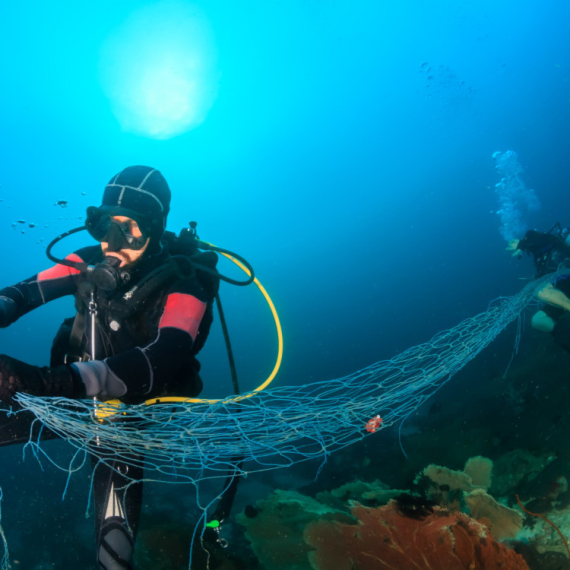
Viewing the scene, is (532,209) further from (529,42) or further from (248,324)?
(248,324)

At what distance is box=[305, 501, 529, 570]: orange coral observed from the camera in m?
2.86

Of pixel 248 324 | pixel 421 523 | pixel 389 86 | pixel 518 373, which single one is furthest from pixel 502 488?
pixel 248 324

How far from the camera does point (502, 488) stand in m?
5.52

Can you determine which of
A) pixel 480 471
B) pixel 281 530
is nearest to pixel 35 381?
pixel 281 530

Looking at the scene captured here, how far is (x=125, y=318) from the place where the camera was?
297 centimetres

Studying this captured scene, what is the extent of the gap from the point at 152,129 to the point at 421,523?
43.7 meters

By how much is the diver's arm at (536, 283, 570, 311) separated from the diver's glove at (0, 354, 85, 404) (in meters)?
7.74

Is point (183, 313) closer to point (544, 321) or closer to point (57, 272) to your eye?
point (57, 272)

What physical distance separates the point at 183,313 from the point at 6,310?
182cm

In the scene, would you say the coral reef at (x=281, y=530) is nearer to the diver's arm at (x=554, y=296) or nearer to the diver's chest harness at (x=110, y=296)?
the diver's chest harness at (x=110, y=296)

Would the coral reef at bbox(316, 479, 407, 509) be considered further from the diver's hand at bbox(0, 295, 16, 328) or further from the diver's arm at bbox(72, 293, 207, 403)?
the diver's hand at bbox(0, 295, 16, 328)

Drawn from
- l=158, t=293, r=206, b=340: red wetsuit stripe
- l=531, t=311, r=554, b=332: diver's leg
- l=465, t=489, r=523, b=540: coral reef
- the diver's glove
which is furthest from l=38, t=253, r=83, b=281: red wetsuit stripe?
l=531, t=311, r=554, b=332: diver's leg

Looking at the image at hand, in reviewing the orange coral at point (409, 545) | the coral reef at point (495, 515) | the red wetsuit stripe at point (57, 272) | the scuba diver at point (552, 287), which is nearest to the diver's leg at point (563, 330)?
the scuba diver at point (552, 287)

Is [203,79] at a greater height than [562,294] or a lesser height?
greater
